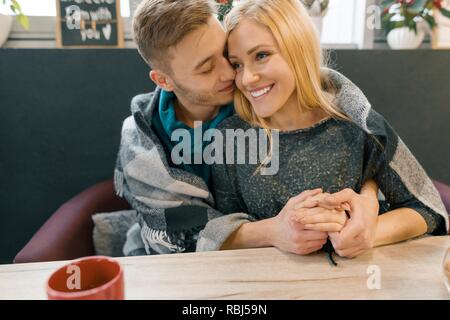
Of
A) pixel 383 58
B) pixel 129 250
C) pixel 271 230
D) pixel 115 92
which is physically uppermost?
pixel 383 58

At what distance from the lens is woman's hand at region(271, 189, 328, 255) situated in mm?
687

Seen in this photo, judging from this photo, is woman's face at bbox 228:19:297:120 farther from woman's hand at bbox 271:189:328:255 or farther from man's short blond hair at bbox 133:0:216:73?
woman's hand at bbox 271:189:328:255

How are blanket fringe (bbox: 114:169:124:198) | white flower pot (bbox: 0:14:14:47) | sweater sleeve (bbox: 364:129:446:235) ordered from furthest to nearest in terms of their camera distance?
1. white flower pot (bbox: 0:14:14:47)
2. blanket fringe (bbox: 114:169:124:198)
3. sweater sleeve (bbox: 364:129:446:235)

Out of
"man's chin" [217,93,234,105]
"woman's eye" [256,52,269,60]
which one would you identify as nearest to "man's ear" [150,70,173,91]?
"man's chin" [217,93,234,105]

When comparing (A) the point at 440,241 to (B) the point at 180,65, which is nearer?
(A) the point at 440,241

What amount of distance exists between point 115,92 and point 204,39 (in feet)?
1.96

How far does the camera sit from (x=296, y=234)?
2.27 ft

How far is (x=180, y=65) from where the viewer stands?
0.97m

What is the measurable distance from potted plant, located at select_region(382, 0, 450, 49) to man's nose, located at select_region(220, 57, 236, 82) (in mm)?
769

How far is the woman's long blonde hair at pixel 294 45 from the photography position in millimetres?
879
